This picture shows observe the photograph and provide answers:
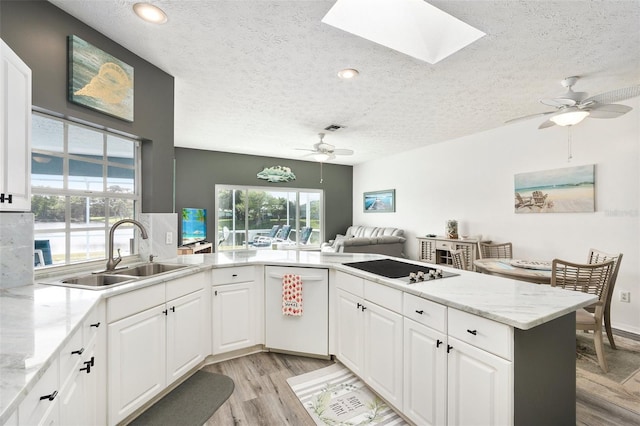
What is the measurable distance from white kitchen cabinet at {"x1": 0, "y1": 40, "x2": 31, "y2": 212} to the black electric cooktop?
204 centimetres

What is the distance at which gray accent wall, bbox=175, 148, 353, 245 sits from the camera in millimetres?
6324

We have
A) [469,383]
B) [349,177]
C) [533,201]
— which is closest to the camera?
[469,383]

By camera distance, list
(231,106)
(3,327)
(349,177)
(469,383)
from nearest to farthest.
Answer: (3,327) → (469,383) → (231,106) → (349,177)

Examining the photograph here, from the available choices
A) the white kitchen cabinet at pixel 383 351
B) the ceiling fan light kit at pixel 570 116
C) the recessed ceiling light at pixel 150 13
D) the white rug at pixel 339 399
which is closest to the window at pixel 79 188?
the recessed ceiling light at pixel 150 13

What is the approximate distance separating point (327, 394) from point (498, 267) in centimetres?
206

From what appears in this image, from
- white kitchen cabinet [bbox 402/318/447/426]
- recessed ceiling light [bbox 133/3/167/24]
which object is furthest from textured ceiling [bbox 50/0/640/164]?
white kitchen cabinet [bbox 402/318/447/426]

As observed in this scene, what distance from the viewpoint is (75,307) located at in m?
1.35

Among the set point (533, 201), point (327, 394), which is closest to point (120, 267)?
point (327, 394)

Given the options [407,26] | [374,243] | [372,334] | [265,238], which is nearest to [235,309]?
[372,334]

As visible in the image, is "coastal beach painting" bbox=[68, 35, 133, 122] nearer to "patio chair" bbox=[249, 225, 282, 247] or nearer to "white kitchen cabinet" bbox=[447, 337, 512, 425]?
"white kitchen cabinet" bbox=[447, 337, 512, 425]

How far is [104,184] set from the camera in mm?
2451

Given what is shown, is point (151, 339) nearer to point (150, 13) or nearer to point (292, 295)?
point (292, 295)

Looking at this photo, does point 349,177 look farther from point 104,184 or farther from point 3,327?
point 3,327

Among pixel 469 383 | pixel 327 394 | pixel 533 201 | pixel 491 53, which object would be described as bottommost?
pixel 327 394
